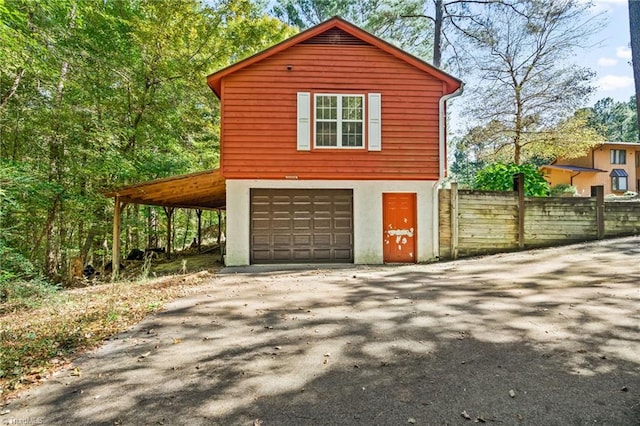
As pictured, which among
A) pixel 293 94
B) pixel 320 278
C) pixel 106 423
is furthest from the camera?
pixel 293 94

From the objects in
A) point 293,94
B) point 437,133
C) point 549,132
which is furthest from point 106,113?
point 549,132

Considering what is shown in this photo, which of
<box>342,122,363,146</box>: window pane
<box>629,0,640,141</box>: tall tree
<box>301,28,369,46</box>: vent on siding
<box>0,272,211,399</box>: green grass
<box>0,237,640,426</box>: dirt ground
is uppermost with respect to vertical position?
<box>301,28,369,46</box>: vent on siding

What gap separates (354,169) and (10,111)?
910 centimetres

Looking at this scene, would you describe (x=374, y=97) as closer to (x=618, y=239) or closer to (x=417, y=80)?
(x=417, y=80)

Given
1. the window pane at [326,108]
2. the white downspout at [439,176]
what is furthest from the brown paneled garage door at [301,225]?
the white downspout at [439,176]

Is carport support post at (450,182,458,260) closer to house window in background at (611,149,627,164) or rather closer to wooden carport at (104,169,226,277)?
wooden carport at (104,169,226,277)

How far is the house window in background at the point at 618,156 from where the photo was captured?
28.7m

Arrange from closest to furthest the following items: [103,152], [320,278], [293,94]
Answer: [320,278]
[293,94]
[103,152]

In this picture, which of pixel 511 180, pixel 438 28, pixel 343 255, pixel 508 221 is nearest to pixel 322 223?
pixel 343 255

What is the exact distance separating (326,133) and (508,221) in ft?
18.9

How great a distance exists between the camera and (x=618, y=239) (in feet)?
33.9

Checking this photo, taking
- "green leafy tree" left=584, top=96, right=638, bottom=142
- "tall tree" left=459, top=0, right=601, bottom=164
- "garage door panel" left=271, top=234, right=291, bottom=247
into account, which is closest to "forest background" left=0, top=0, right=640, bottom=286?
"tall tree" left=459, top=0, right=601, bottom=164

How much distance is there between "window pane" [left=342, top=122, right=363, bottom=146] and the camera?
10.3m

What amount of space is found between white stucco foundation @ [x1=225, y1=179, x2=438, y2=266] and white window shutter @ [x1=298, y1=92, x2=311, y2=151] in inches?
40.0
